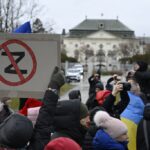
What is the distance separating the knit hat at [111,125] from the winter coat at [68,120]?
0.19m

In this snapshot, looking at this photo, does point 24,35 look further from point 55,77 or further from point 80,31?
point 80,31

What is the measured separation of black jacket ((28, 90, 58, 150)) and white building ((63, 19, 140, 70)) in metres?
119

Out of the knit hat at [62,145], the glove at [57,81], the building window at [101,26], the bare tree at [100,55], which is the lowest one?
the bare tree at [100,55]

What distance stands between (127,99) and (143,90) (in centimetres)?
71

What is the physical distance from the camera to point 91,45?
15425 centimetres

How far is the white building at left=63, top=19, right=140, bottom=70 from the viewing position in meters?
134

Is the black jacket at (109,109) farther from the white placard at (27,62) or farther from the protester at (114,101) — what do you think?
the white placard at (27,62)

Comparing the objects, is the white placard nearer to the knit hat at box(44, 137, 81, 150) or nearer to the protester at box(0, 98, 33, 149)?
the protester at box(0, 98, 33, 149)

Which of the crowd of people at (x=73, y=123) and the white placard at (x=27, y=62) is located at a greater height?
the white placard at (x=27, y=62)

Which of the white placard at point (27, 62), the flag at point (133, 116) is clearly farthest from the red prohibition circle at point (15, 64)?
the flag at point (133, 116)

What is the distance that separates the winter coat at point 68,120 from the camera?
507 cm

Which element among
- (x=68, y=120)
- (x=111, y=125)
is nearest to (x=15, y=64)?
(x=68, y=120)

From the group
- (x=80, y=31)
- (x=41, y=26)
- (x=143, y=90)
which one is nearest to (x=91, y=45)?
(x=80, y=31)

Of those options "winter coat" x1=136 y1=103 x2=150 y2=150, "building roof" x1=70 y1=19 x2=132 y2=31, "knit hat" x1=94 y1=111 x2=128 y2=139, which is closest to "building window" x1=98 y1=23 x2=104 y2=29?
"building roof" x1=70 y1=19 x2=132 y2=31
